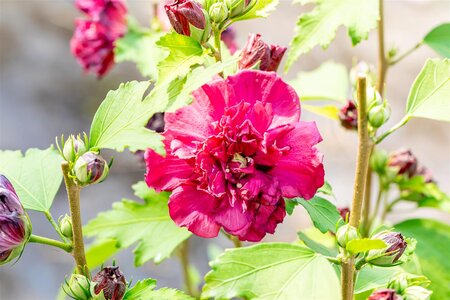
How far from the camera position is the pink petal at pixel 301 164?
62 cm

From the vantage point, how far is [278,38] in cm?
292

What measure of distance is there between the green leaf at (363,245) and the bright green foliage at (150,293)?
15 cm

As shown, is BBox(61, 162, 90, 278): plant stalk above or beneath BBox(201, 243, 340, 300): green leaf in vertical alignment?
above

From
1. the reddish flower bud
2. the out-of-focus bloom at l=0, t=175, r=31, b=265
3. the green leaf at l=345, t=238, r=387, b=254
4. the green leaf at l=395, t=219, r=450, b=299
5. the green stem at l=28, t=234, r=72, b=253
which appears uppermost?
the out-of-focus bloom at l=0, t=175, r=31, b=265

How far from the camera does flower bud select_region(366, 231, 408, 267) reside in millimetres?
653

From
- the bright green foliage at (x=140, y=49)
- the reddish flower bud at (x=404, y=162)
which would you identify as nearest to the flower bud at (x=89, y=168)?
the bright green foliage at (x=140, y=49)

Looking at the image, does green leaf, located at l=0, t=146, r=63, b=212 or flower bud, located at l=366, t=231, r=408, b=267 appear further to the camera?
green leaf, located at l=0, t=146, r=63, b=212

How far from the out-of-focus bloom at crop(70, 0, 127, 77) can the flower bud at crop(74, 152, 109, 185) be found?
1.93ft

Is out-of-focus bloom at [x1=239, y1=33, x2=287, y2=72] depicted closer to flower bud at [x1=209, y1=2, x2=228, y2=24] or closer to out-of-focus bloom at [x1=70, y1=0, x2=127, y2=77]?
flower bud at [x1=209, y1=2, x2=228, y2=24]

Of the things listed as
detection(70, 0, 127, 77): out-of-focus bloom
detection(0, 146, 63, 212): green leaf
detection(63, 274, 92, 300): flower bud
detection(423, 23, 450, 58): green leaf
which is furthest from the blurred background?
detection(63, 274, 92, 300): flower bud

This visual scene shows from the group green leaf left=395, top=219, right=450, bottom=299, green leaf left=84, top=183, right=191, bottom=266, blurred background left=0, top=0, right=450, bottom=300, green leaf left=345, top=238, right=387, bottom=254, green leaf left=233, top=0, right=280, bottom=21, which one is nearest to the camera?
green leaf left=345, top=238, right=387, bottom=254

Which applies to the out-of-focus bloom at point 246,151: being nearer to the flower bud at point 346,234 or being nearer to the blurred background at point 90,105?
the flower bud at point 346,234

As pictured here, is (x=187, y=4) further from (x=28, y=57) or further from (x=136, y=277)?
(x=28, y=57)

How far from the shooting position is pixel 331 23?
3.02 feet
